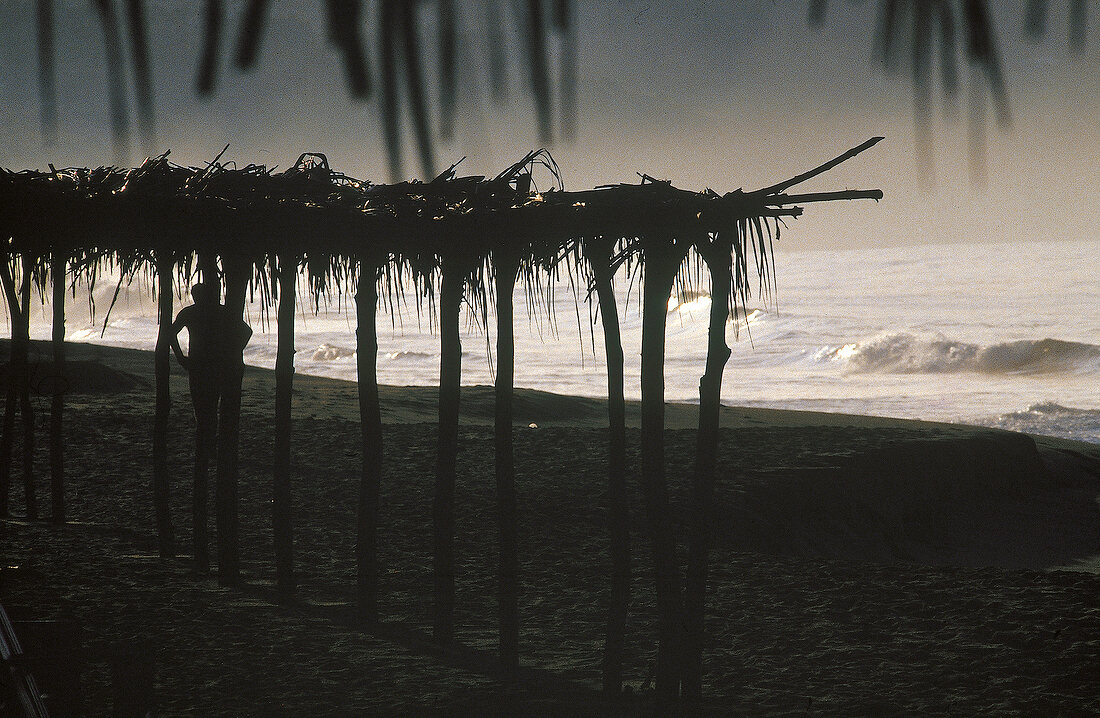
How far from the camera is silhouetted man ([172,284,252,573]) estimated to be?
20.4ft

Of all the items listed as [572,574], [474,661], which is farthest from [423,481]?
[474,661]

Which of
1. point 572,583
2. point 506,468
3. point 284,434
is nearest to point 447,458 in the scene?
point 506,468

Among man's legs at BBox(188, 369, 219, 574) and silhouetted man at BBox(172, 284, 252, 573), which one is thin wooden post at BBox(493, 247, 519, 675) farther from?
man's legs at BBox(188, 369, 219, 574)

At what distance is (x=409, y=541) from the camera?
7.54 meters

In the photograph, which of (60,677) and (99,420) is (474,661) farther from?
(99,420)

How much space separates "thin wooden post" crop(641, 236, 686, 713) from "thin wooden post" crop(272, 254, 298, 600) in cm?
241

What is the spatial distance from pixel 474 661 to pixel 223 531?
2.20 metres

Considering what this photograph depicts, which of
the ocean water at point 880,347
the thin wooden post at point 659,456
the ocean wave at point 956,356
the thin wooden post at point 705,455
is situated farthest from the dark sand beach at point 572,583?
the ocean wave at point 956,356

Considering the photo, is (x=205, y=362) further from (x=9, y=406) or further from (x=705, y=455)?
(x=705, y=455)

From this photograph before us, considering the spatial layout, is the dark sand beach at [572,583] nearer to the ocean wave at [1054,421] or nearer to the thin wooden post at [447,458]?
the thin wooden post at [447,458]

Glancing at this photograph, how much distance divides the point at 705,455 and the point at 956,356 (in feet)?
156

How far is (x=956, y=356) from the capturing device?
47.6 metres

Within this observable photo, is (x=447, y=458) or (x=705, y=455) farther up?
(x=705, y=455)

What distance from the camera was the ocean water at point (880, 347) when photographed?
125 ft
